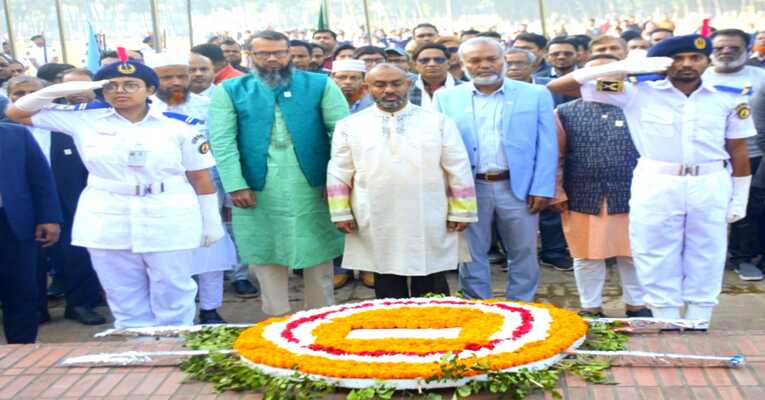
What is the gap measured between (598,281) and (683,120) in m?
1.41

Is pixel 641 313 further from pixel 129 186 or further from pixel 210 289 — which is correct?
pixel 129 186

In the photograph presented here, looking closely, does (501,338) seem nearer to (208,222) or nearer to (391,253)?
(391,253)

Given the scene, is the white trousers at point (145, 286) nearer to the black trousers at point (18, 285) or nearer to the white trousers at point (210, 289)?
the black trousers at point (18, 285)

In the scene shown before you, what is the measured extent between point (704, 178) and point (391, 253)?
1.78 metres

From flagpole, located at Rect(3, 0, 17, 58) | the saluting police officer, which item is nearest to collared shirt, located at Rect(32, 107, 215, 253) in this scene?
the saluting police officer

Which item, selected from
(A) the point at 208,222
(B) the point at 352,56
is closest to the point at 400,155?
(A) the point at 208,222

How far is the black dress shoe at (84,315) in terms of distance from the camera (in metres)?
6.56

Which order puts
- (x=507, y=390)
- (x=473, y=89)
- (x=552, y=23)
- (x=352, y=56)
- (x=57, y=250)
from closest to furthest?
(x=507, y=390) → (x=473, y=89) → (x=57, y=250) → (x=352, y=56) → (x=552, y=23)

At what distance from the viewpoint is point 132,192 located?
4918mm

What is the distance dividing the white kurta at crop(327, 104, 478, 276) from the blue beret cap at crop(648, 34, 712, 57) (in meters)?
1.23

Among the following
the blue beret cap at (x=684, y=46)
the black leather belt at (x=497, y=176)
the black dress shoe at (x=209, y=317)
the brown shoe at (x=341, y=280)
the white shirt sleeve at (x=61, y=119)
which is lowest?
the brown shoe at (x=341, y=280)

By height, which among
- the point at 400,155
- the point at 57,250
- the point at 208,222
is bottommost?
the point at 57,250

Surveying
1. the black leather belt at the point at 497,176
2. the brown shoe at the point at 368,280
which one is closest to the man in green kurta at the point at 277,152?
the black leather belt at the point at 497,176

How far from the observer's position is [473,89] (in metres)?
5.77
